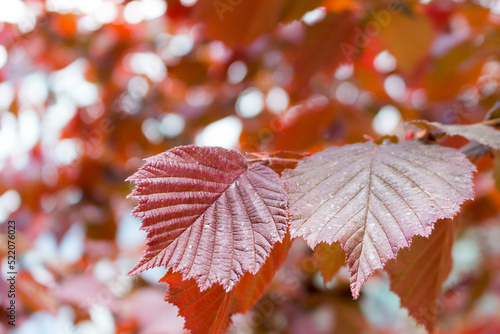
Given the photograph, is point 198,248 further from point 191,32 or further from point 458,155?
point 191,32

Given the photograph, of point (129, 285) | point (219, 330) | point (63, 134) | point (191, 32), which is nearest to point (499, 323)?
point (129, 285)

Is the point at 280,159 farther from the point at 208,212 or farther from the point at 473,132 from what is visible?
the point at 473,132

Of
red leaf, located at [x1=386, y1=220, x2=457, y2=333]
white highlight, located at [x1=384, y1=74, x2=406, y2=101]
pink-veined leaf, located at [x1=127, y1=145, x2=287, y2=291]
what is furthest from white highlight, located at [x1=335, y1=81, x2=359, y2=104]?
pink-veined leaf, located at [x1=127, y1=145, x2=287, y2=291]

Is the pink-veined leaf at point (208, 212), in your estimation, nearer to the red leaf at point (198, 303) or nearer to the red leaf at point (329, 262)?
the red leaf at point (198, 303)

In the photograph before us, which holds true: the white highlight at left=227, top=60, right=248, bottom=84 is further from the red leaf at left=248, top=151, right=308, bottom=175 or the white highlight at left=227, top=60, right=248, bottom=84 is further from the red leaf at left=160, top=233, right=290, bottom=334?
the red leaf at left=160, top=233, right=290, bottom=334

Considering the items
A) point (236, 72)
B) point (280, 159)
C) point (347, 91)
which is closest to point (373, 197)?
point (280, 159)

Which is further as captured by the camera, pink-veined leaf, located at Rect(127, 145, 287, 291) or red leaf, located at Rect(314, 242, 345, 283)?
red leaf, located at Rect(314, 242, 345, 283)
